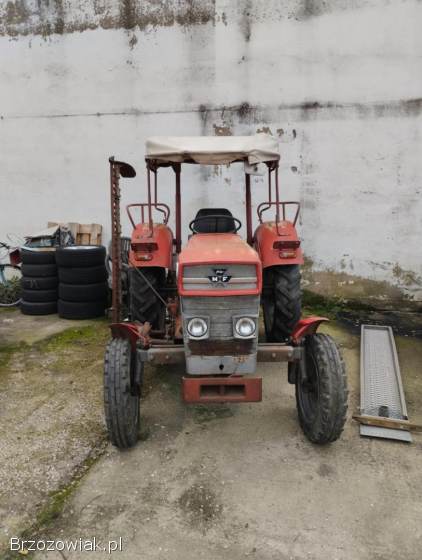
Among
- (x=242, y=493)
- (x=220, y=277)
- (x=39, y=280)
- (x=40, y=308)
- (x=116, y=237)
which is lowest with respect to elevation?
(x=242, y=493)

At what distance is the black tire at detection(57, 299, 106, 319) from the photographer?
229 inches

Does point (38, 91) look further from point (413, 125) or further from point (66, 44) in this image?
point (413, 125)

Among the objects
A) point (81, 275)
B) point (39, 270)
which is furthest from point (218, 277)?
point (39, 270)

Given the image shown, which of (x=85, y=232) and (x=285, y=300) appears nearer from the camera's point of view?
(x=285, y=300)

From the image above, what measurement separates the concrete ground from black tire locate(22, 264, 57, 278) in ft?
10.1

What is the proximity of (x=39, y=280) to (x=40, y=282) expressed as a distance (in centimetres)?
3

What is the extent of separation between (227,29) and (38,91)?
2.98 metres

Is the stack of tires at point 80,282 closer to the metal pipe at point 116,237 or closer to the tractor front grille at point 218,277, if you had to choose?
the metal pipe at point 116,237

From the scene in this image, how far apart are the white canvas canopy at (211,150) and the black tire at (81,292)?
9.08 ft

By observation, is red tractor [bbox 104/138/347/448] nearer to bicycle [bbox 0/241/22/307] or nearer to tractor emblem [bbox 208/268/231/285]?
tractor emblem [bbox 208/268/231/285]

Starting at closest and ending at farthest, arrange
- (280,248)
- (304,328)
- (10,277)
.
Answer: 1. (304,328)
2. (280,248)
3. (10,277)

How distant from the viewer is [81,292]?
228 inches

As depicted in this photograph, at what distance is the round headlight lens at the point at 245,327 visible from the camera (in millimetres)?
2773

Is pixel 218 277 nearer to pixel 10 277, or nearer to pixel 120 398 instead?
pixel 120 398
